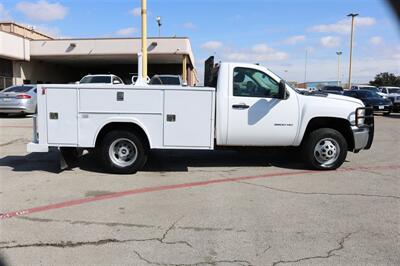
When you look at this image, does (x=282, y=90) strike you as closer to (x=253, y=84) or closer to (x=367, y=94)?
(x=253, y=84)

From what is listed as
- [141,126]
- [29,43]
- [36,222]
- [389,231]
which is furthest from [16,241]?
[29,43]

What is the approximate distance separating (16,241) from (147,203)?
189 centimetres

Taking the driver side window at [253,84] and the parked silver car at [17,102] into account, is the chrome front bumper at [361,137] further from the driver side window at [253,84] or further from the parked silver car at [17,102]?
the parked silver car at [17,102]

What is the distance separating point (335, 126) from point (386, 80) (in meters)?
93.3

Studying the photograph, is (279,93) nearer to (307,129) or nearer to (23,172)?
(307,129)

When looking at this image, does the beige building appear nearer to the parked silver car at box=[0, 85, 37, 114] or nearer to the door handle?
the parked silver car at box=[0, 85, 37, 114]

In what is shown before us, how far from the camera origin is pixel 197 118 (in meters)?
7.79

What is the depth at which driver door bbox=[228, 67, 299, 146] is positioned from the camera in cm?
801

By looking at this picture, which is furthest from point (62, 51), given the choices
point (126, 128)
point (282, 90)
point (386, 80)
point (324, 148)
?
point (386, 80)

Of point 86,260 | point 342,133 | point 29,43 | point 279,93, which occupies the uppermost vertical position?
point 29,43

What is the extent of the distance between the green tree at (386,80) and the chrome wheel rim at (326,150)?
88.4m

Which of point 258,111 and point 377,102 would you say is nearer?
point 258,111

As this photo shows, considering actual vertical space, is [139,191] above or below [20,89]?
below

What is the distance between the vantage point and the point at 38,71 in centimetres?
3997
